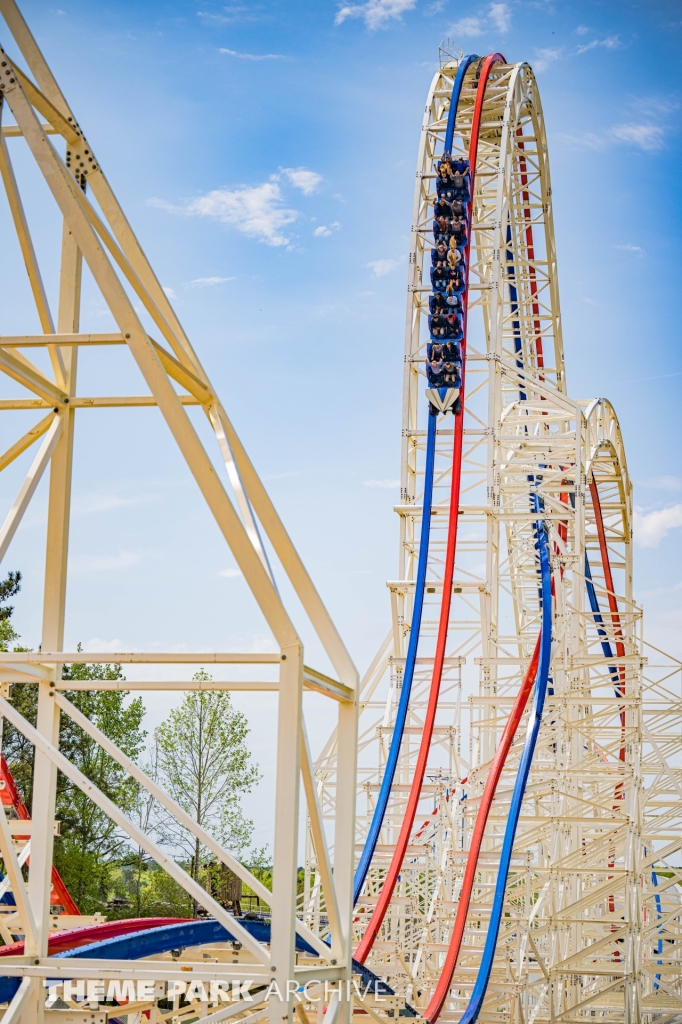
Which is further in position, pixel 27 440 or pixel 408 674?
pixel 408 674

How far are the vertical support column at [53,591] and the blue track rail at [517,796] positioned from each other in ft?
29.0

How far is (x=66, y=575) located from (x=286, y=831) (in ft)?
6.93

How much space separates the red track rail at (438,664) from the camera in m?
16.2

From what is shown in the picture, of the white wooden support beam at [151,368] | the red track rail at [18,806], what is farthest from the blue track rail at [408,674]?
the white wooden support beam at [151,368]

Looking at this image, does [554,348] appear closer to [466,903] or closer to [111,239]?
[466,903]

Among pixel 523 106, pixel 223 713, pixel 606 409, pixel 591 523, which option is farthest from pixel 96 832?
pixel 523 106

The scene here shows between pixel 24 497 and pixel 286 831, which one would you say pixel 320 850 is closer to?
pixel 286 831

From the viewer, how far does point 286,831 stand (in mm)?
6090

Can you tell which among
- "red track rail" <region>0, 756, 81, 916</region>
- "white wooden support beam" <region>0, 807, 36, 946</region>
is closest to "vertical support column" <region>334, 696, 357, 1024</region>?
"white wooden support beam" <region>0, 807, 36, 946</region>

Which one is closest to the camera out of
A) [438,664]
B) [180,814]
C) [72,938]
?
[180,814]

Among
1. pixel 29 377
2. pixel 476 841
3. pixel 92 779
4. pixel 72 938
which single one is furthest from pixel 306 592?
pixel 92 779

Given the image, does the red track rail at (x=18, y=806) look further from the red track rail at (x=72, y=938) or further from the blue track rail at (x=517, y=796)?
the blue track rail at (x=517, y=796)

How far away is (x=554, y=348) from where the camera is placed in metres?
25.5

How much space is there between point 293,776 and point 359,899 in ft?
41.2
